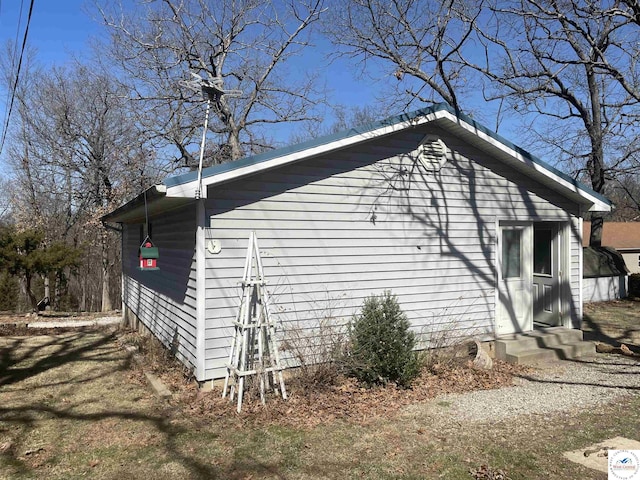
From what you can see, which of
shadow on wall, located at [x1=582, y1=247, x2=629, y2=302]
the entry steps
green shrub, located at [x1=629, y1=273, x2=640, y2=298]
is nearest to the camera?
the entry steps

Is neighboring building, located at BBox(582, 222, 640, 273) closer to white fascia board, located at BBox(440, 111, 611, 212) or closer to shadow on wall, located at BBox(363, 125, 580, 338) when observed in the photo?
white fascia board, located at BBox(440, 111, 611, 212)

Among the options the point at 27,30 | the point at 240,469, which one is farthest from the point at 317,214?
the point at 27,30

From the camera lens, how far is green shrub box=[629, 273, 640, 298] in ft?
61.9

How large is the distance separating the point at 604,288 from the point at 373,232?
14581mm

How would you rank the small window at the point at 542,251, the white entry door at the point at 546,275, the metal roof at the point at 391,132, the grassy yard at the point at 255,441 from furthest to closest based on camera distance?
the small window at the point at 542,251 → the white entry door at the point at 546,275 → the metal roof at the point at 391,132 → the grassy yard at the point at 255,441

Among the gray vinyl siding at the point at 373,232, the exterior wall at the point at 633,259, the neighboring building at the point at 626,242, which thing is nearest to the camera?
the gray vinyl siding at the point at 373,232

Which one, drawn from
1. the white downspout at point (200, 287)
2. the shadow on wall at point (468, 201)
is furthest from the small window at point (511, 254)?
the white downspout at point (200, 287)

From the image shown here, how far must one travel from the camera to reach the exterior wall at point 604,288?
1723 centimetres

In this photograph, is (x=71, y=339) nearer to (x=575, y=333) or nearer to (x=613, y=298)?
(x=575, y=333)

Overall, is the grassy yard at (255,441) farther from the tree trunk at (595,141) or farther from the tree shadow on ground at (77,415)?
the tree trunk at (595,141)

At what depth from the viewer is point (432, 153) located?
7.84 m

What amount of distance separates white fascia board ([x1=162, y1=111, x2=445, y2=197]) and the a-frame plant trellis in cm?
81

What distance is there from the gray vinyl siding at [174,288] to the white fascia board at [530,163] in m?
4.49

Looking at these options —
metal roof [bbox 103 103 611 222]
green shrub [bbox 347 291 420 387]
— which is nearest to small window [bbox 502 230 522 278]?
metal roof [bbox 103 103 611 222]
